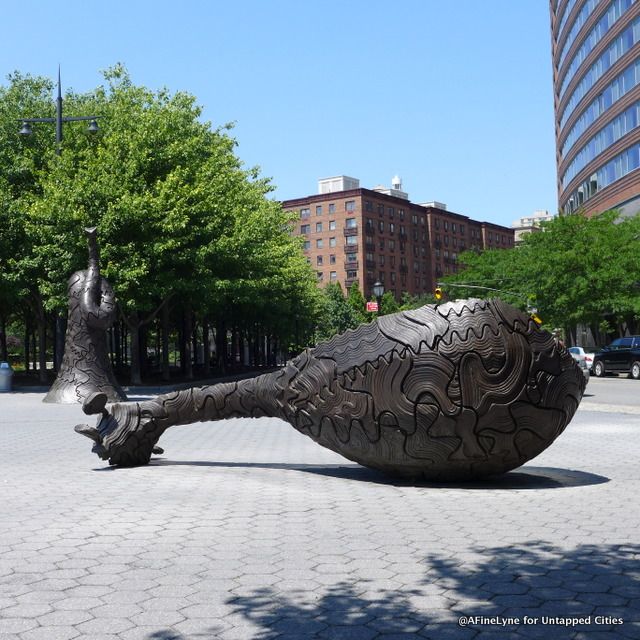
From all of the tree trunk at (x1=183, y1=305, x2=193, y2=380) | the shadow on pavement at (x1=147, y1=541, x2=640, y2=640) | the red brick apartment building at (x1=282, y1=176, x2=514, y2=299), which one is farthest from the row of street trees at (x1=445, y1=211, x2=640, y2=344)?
the red brick apartment building at (x1=282, y1=176, x2=514, y2=299)

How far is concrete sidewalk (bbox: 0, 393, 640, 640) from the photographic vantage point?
383 centimetres

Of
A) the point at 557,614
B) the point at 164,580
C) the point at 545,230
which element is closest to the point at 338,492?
the point at 164,580

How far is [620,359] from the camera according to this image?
35.4 m

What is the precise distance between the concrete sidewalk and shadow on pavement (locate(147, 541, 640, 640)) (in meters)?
0.01

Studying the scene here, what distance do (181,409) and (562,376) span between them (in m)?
3.78

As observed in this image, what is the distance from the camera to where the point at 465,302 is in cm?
724

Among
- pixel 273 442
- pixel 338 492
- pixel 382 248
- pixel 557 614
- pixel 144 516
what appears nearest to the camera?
pixel 557 614

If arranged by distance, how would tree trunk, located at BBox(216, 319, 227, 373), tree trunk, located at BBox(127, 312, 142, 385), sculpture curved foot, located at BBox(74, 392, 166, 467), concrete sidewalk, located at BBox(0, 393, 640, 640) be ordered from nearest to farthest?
concrete sidewalk, located at BBox(0, 393, 640, 640), sculpture curved foot, located at BBox(74, 392, 166, 467), tree trunk, located at BBox(127, 312, 142, 385), tree trunk, located at BBox(216, 319, 227, 373)

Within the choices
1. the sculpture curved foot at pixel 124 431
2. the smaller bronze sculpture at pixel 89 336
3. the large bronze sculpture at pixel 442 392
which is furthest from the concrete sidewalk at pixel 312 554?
the smaller bronze sculpture at pixel 89 336

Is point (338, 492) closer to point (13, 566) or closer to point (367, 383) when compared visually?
point (367, 383)

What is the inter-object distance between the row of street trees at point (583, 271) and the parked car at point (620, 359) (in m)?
2.34

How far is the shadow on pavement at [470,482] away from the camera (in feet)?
24.4

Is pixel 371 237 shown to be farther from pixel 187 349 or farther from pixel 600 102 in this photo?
pixel 187 349

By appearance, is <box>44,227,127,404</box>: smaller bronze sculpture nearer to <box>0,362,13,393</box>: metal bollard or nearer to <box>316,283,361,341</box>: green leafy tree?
<box>0,362,13,393</box>: metal bollard
